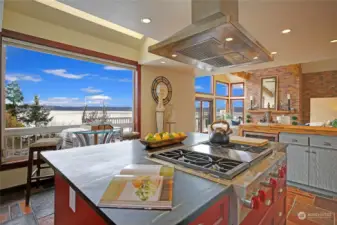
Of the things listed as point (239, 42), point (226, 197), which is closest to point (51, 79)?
point (239, 42)

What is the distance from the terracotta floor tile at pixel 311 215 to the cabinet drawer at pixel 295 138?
2.74 feet

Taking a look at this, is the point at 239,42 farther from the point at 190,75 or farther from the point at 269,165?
the point at 190,75

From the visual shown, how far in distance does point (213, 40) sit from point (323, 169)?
8.09ft

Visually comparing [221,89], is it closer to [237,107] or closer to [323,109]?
[237,107]

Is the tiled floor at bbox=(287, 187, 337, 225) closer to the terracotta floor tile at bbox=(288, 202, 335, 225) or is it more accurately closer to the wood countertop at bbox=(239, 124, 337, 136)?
the terracotta floor tile at bbox=(288, 202, 335, 225)

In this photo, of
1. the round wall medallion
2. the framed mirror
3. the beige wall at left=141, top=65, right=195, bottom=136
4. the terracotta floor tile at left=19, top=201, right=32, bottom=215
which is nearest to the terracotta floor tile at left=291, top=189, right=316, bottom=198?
the beige wall at left=141, top=65, right=195, bottom=136

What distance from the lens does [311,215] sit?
203 centimetres

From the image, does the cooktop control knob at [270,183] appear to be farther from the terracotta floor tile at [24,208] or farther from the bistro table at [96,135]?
the terracotta floor tile at [24,208]

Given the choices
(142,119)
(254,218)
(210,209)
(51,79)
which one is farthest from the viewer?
(142,119)

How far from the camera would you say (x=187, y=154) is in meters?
1.27

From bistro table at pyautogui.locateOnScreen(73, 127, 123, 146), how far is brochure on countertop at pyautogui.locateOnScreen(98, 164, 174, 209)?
1788mm

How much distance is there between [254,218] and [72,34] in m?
3.60

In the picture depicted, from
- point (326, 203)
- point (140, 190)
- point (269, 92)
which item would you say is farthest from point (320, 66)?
point (140, 190)

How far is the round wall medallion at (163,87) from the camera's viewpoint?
4.48 meters
